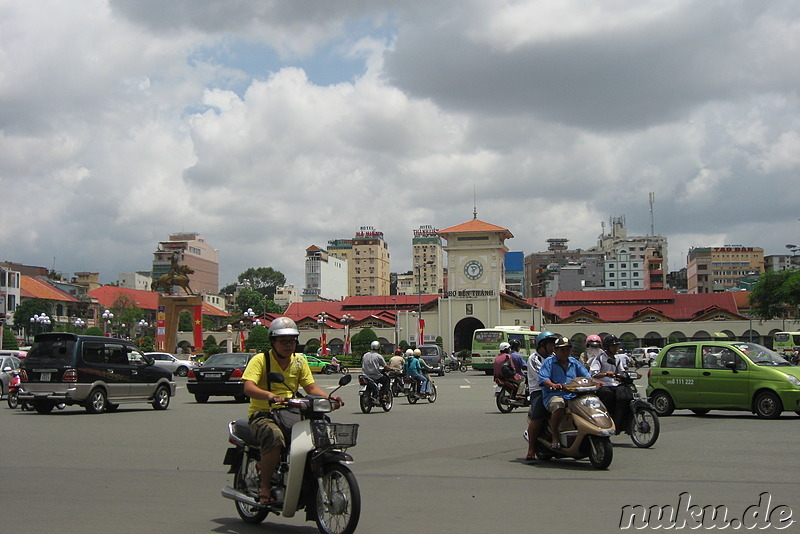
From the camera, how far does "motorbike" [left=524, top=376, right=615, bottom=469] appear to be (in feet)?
34.0

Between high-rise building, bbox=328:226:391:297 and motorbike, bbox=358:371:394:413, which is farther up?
high-rise building, bbox=328:226:391:297

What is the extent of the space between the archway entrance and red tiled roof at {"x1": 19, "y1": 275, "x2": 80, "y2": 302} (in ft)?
183

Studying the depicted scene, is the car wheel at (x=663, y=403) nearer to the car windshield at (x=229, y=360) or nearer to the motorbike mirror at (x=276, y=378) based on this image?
the car windshield at (x=229, y=360)

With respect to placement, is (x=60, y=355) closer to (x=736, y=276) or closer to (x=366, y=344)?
(x=366, y=344)

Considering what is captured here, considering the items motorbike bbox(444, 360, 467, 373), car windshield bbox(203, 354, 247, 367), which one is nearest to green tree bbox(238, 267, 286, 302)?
motorbike bbox(444, 360, 467, 373)

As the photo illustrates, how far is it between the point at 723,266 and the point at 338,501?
6653 inches

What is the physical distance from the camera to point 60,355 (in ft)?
65.2

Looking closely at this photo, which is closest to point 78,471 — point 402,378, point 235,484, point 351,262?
point 235,484

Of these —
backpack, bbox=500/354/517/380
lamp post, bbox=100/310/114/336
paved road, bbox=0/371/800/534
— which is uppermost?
lamp post, bbox=100/310/114/336

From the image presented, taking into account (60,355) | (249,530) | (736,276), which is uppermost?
(736,276)

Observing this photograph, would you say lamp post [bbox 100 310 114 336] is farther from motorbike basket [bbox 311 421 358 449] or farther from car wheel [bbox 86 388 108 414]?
motorbike basket [bbox 311 421 358 449]

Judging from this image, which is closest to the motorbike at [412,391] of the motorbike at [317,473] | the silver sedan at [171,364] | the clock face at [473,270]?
the motorbike at [317,473]

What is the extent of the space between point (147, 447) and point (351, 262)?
186m

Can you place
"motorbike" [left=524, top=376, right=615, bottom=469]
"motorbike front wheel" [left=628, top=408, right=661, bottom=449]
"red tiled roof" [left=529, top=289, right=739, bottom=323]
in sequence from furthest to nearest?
"red tiled roof" [left=529, top=289, right=739, bottom=323], "motorbike front wheel" [left=628, top=408, right=661, bottom=449], "motorbike" [left=524, top=376, right=615, bottom=469]
